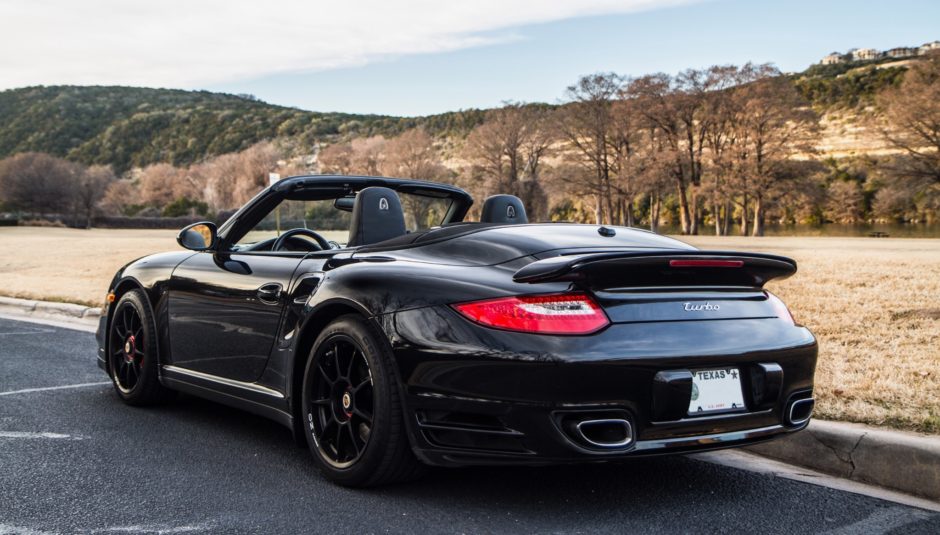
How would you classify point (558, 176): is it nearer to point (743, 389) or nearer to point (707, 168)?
point (707, 168)

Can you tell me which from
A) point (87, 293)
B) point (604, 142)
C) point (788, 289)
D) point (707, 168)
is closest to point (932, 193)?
point (707, 168)

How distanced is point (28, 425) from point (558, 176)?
7503 cm

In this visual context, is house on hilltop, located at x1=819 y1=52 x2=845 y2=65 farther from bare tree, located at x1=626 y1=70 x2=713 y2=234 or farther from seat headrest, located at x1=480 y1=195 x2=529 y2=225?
seat headrest, located at x1=480 y1=195 x2=529 y2=225

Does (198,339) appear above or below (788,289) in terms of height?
above

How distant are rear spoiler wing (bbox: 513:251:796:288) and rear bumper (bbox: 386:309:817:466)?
191 mm

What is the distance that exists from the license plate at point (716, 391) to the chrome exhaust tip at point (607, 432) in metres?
0.27

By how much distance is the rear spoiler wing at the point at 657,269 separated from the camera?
290cm

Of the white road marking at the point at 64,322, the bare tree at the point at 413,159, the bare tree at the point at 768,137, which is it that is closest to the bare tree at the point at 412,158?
the bare tree at the point at 413,159

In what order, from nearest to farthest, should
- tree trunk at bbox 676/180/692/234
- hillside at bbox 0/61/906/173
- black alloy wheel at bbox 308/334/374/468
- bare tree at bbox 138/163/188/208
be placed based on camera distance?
black alloy wheel at bbox 308/334/374/468 < tree trunk at bbox 676/180/692/234 < bare tree at bbox 138/163/188/208 < hillside at bbox 0/61/906/173

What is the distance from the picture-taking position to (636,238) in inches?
151

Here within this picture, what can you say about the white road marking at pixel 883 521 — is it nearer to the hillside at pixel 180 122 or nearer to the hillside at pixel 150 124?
the hillside at pixel 180 122

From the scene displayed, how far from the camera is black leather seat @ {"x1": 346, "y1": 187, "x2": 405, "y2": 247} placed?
3971 millimetres

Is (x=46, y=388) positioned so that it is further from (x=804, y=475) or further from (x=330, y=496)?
(x=804, y=475)

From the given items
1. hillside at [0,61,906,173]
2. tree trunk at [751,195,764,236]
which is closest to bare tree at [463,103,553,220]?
tree trunk at [751,195,764,236]
